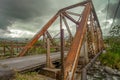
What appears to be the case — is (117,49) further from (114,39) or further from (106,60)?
(106,60)

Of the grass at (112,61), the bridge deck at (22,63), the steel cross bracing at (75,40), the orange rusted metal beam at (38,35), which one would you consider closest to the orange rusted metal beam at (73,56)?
the steel cross bracing at (75,40)

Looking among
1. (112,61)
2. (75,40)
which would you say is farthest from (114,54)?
(75,40)

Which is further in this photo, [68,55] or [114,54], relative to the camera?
[114,54]

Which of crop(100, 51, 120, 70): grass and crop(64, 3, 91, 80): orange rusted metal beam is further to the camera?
crop(100, 51, 120, 70): grass

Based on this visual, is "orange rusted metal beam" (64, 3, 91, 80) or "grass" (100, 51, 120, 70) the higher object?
"orange rusted metal beam" (64, 3, 91, 80)

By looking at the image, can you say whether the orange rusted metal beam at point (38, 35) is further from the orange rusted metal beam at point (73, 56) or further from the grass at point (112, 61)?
the orange rusted metal beam at point (73, 56)

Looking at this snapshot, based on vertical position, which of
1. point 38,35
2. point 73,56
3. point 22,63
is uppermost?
point 38,35

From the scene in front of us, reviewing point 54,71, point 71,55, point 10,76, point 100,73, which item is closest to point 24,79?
point 10,76

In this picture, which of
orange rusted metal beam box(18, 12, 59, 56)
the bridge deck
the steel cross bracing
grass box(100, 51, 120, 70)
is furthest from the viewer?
orange rusted metal beam box(18, 12, 59, 56)

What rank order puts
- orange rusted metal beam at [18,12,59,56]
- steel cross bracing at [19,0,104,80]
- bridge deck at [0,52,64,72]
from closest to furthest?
steel cross bracing at [19,0,104,80] → bridge deck at [0,52,64,72] → orange rusted metal beam at [18,12,59,56]

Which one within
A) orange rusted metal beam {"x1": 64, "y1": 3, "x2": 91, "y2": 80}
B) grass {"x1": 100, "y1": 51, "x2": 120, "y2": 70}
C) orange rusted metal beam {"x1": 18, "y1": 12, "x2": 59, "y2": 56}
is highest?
orange rusted metal beam {"x1": 18, "y1": 12, "x2": 59, "y2": 56}

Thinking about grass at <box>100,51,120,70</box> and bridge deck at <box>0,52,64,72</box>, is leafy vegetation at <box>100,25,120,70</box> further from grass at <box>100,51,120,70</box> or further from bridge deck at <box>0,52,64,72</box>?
bridge deck at <box>0,52,64,72</box>

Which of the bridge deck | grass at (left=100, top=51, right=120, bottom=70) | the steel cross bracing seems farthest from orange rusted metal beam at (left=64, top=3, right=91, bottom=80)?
grass at (left=100, top=51, right=120, bottom=70)

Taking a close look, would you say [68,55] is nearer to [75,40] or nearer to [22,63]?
[75,40]
